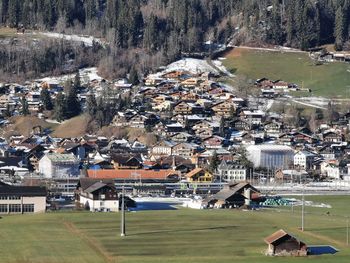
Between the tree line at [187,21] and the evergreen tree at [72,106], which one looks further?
the tree line at [187,21]

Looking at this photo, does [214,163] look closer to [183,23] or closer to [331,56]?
[331,56]

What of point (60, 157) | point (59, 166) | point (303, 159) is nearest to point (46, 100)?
point (60, 157)

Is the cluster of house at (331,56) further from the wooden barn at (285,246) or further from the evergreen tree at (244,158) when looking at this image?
the wooden barn at (285,246)

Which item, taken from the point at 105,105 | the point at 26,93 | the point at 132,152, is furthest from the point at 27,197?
the point at 26,93

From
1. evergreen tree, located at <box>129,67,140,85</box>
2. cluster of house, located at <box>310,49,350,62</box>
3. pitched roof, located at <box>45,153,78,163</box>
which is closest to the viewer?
pitched roof, located at <box>45,153,78,163</box>

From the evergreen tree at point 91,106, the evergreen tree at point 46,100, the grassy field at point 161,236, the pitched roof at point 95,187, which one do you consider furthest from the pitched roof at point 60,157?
the grassy field at point 161,236

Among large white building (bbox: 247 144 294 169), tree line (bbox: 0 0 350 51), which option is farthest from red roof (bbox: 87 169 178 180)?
tree line (bbox: 0 0 350 51)

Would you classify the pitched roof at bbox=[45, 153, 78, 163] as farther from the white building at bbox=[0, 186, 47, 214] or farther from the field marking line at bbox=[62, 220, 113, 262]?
the field marking line at bbox=[62, 220, 113, 262]
